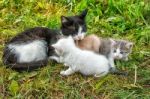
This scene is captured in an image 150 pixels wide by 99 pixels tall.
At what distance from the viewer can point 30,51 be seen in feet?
13.2

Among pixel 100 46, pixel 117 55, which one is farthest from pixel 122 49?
pixel 100 46

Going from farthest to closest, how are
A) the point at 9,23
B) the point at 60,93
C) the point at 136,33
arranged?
the point at 9,23 < the point at 136,33 < the point at 60,93

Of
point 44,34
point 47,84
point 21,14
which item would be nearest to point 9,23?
point 21,14

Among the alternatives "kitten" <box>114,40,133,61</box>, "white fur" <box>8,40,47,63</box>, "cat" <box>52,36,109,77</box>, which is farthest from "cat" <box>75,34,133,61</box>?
"white fur" <box>8,40,47,63</box>

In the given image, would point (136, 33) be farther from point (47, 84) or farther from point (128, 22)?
point (47, 84)

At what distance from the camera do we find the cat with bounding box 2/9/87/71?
13.1ft

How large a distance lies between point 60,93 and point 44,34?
2.17ft

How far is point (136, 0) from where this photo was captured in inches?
203

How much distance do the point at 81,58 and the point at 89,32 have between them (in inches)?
34.6

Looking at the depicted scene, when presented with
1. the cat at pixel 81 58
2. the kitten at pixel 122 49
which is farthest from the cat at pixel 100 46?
the cat at pixel 81 58

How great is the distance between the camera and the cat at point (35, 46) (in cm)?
400

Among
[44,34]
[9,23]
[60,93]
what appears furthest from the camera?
[9,23]

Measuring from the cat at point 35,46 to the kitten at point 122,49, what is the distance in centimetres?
34

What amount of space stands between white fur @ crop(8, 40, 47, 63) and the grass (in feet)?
0.40
